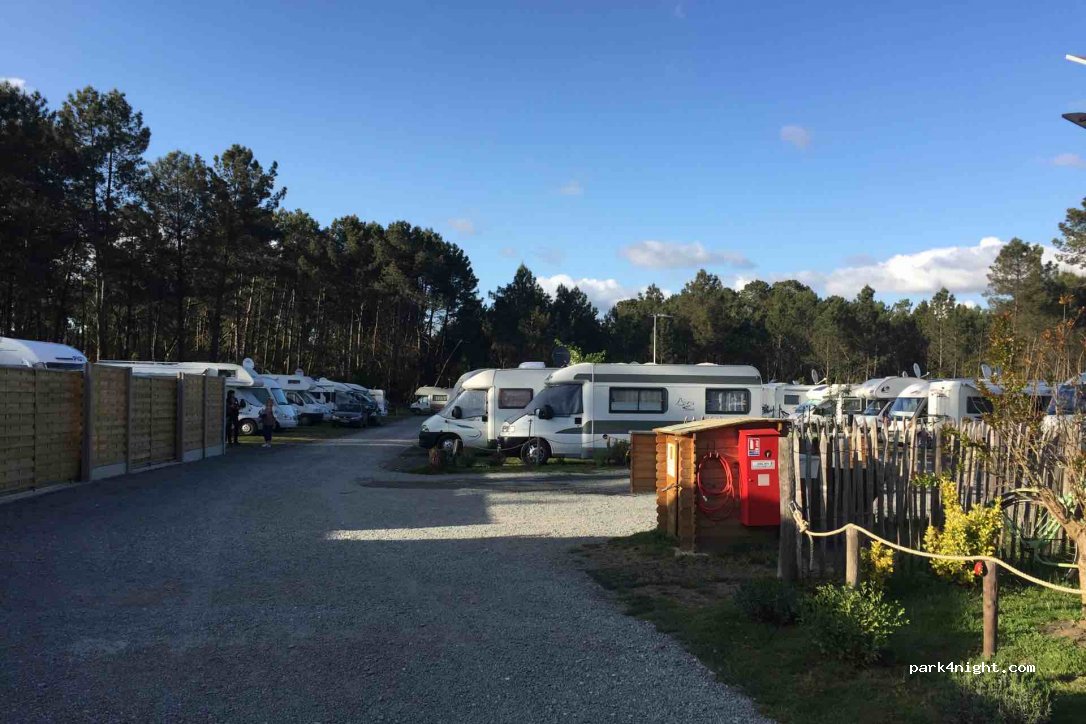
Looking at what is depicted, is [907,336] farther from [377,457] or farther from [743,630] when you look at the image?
[743,630]

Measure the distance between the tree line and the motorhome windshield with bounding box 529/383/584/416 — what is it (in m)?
11.0

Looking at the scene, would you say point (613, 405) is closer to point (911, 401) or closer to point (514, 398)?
point (514, 398)

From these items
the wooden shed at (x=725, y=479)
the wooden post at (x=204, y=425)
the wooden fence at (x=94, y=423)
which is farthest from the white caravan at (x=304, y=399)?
the wooden shed at (x=725, y=479)

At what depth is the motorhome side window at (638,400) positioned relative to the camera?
21.0 meters

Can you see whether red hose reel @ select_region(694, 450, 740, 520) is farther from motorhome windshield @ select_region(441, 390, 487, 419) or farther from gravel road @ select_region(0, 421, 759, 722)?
motorhome windshield @ select_region(441, 390, 487, 419)

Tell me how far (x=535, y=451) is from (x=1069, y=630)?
15.7 meters

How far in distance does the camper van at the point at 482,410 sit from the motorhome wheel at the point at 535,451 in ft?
5.51

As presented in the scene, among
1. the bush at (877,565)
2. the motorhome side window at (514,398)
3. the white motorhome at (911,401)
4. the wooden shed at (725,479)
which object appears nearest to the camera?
the bush at (877,565)

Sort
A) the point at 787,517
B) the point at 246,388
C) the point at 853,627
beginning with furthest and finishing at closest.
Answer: the point at 246,388 < the point at 787,517 < the point at 853,627

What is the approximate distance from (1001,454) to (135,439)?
1691 cm

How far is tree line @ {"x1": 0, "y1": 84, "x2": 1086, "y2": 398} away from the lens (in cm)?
3372

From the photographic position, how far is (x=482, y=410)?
23.2 m

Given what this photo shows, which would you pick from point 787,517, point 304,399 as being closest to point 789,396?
point 304,399

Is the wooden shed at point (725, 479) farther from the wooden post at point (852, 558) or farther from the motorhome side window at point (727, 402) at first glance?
the motorhome side window at point (727, 402)
